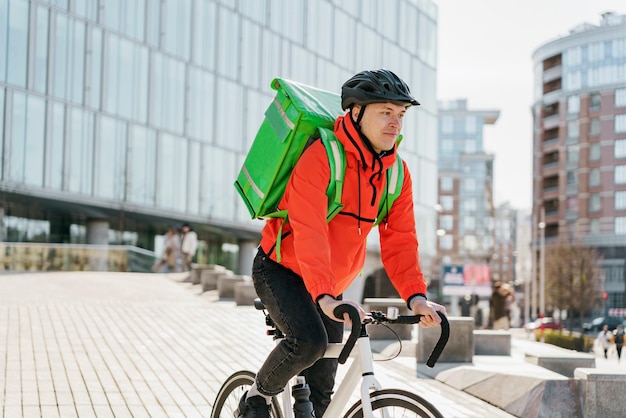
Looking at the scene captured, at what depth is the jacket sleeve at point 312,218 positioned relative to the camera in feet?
11.9

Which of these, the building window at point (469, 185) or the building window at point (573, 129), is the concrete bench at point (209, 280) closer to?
the building window at point (573, 129)

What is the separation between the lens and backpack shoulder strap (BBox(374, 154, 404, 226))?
13.1 feet

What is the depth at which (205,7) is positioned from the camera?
4700 cm

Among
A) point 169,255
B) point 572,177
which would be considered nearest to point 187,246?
point 169,255

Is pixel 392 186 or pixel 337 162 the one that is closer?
pixel 337 162

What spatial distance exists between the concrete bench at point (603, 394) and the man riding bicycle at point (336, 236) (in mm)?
3320

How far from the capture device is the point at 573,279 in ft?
249

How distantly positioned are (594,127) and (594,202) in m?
7.75

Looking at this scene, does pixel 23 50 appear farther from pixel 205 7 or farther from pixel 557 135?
pixel 557 135

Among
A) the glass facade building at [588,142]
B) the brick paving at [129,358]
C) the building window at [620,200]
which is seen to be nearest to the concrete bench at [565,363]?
the brick paving at [129,358]

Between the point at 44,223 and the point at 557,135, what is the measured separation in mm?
70226

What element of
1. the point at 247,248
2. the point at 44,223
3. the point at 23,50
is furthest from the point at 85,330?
the point at 247,248

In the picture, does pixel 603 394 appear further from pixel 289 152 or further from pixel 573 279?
pixel 573 279

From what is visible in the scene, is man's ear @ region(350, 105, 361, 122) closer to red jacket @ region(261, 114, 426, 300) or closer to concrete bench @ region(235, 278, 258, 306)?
red jacket @ region(261, 114, 426, 300)
